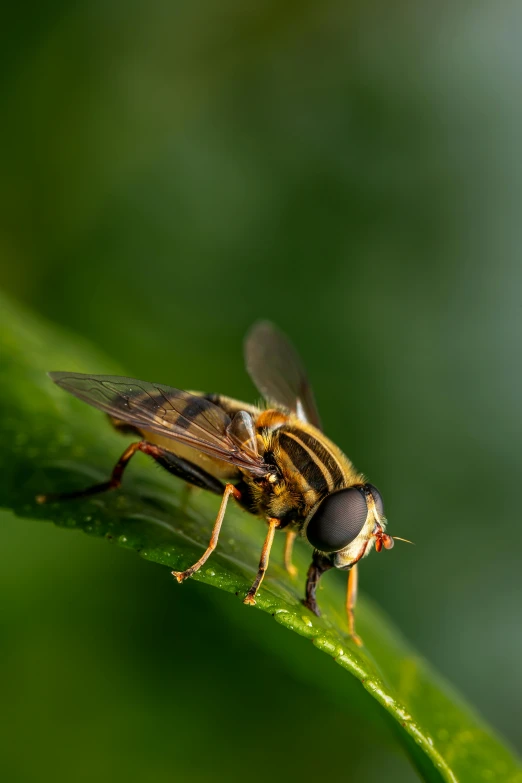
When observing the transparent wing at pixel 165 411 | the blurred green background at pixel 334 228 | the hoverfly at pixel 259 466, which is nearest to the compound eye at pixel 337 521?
the hoverfly at pixel 259 466

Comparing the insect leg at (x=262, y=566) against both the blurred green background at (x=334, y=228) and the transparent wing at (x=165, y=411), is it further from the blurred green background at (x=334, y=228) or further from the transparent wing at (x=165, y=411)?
the blurred green background at (x=334, y=228)

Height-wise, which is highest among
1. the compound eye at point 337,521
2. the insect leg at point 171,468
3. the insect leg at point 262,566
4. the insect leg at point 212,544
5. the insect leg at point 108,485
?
the compound eye at point 337,521

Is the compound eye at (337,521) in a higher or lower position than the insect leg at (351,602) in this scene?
higher

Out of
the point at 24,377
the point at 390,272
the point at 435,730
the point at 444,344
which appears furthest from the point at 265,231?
the point at 435,730

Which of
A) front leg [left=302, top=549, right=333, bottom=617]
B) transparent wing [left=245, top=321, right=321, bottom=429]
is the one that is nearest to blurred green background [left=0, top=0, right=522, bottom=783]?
transparent wing [left=245, top=321, right=321, bottom=429]

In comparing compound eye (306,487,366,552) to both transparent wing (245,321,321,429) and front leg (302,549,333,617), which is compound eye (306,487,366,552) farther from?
transparent wing (245,321,321,429)

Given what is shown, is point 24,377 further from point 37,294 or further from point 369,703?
point 37,294
